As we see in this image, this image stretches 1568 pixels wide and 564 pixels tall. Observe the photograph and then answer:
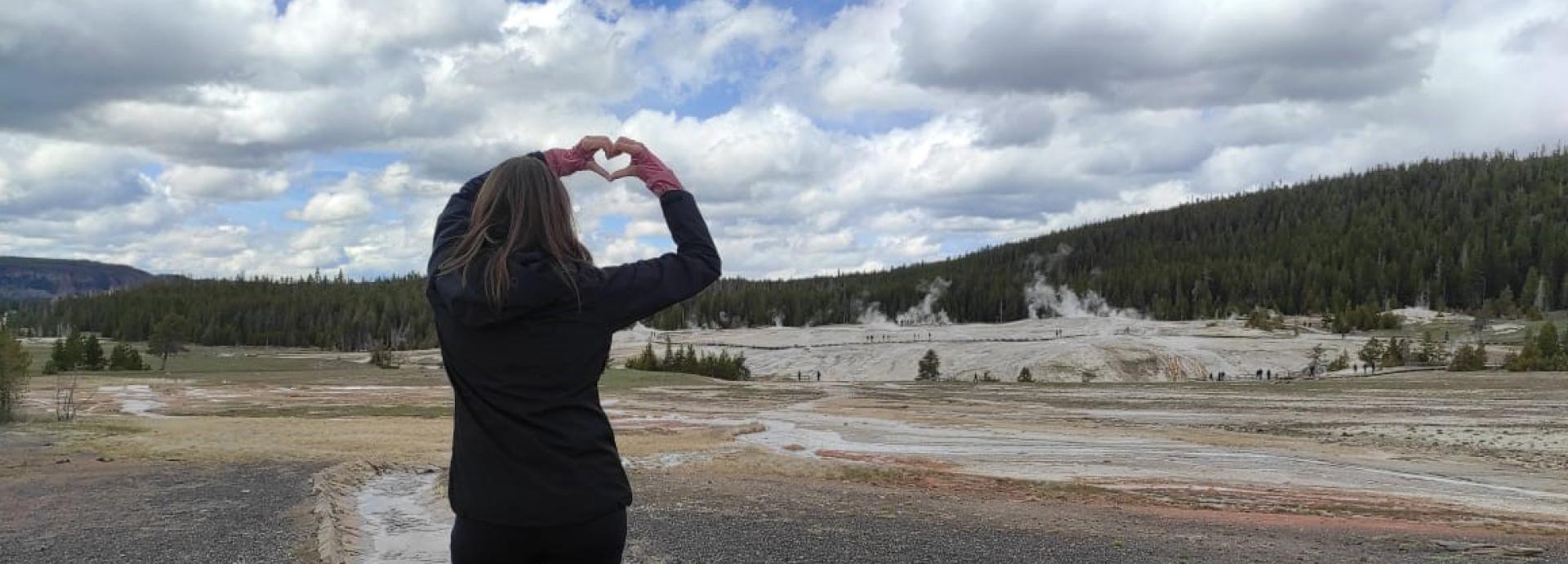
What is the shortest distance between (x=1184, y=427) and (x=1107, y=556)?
1137 inches

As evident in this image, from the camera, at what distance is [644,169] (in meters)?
3.94

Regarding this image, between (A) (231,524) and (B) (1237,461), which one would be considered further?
(B) (1237,461)

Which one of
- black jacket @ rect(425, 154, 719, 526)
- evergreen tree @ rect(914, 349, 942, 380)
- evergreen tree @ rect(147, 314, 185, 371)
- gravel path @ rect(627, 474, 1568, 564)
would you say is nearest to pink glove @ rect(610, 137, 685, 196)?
black jacket @ rect(425, 154, 719, 526)

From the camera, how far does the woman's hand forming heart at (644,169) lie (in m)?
3.90

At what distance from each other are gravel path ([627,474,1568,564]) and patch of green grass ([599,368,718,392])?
47.0m

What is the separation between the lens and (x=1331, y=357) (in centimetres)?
8388

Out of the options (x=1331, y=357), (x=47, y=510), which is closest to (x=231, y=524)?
(x=47, y=510)

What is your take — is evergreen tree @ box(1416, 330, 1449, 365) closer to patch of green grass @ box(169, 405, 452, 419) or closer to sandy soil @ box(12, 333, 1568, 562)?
sandy soil @ box(12, 333, 1568, 562)

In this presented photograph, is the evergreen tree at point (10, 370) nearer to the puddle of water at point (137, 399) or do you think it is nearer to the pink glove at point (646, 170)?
the puddle of water at point (137, 399)

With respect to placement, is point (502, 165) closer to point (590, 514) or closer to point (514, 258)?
point (514, 258)

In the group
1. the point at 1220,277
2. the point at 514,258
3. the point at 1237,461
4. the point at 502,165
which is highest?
the point at 1220,277

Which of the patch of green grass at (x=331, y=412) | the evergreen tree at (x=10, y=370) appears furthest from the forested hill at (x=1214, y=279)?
the evergreen tree at (x=10, y=370)

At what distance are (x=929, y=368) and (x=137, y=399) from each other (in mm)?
54421

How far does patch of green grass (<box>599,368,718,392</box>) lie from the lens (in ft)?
216
